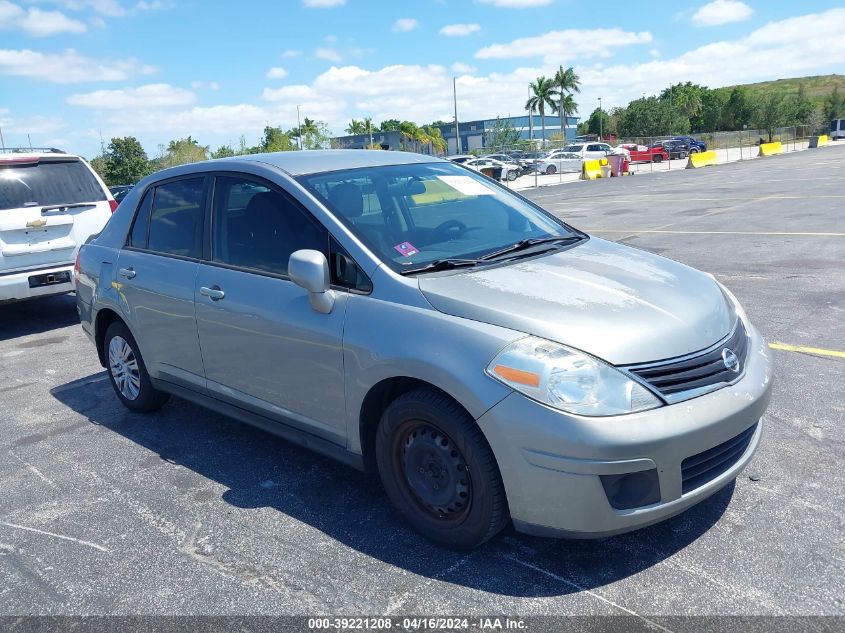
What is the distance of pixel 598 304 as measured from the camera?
9.98 feet

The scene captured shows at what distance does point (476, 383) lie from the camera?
279cm

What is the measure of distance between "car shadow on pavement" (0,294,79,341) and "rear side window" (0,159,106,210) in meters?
1.20

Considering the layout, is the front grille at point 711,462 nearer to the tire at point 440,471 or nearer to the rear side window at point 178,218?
the tire at point 440,471

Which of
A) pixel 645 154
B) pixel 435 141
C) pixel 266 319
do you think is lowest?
pixel 645 154

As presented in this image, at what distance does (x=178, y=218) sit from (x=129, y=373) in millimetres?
1296

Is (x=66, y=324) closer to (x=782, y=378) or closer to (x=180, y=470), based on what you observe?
(x=180, y=470)

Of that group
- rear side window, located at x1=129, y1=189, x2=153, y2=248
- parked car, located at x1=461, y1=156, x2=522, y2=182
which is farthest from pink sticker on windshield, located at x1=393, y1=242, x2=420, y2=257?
parked car, located at x1=461, y1=156, x2=522, y2=182

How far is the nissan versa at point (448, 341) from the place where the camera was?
2713 mm

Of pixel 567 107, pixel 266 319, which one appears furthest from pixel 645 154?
pixel 567 107

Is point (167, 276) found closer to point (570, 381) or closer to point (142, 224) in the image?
point (142, 224)

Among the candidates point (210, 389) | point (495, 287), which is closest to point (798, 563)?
point (495, 287)

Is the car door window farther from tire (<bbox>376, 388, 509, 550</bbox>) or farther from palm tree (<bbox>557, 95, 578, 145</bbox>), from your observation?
palm tree (<bbox>557, 95, 578, 145</bbox>)

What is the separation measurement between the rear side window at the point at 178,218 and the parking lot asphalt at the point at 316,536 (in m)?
1.24

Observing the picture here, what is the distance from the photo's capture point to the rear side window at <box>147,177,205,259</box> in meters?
4.38
